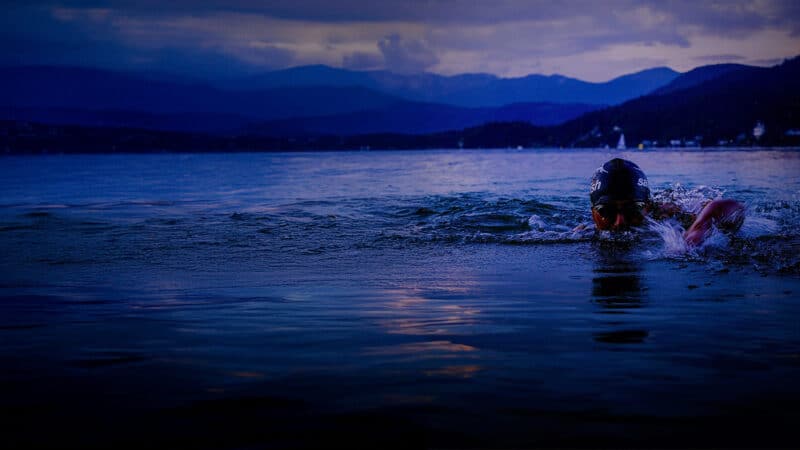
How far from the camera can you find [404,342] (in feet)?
18.2

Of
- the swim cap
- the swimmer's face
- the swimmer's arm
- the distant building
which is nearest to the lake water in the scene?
the swimmer's arm

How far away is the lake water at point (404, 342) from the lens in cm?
377

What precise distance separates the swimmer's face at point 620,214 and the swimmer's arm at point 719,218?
151 centimetres

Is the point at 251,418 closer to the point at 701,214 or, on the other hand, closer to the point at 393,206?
the point at 701,214

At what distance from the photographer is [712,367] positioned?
4.74 metres

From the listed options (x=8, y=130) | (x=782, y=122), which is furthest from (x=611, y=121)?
(x=8, y=130)

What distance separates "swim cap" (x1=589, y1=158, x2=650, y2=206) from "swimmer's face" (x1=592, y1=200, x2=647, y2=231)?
102mm

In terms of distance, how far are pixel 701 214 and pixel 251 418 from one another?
1074cm

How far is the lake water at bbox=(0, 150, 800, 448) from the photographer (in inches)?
148

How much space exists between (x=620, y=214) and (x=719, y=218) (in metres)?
1.99

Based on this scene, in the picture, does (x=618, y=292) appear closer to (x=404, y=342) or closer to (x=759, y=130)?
(x=404, y=342)

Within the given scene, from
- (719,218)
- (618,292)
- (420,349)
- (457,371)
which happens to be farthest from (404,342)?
(719,218)

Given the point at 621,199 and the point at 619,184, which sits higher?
the point at 619,184

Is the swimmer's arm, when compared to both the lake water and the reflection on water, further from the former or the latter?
the reflection on water
